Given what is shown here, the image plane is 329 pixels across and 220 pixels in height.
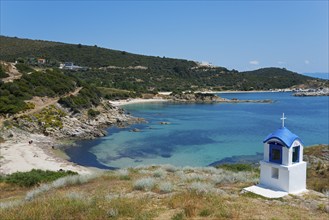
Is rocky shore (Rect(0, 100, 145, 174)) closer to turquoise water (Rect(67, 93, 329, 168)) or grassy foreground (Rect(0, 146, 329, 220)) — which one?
turquoise water (Rect(67, 93, 329, 168))

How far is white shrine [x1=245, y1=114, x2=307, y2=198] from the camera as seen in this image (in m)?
11.2

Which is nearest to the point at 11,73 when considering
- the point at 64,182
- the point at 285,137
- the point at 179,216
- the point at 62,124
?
the point at 62,124

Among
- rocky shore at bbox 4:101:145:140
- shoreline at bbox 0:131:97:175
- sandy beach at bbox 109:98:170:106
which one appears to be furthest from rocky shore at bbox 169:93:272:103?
shoreline at bbox 0:131:97:175

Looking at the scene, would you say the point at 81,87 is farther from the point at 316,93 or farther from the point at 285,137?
the point at 316,93

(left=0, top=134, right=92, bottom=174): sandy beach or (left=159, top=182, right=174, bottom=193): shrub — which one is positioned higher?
(left=159, top=182, right=174, bottom=193): shrub

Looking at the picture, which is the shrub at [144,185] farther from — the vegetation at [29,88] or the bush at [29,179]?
the vegetation at [29,88]

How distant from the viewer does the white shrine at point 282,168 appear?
36.6 feet

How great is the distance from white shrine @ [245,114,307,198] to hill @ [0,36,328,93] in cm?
8377

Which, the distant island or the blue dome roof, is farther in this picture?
the distant island

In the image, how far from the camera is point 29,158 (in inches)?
1091

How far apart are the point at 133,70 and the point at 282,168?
123 metres

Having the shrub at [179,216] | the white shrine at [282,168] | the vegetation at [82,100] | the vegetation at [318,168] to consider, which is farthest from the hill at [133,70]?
the shrub at [179,216]

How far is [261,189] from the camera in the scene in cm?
1157

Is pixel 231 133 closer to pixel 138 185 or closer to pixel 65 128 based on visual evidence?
pixel 65 128
